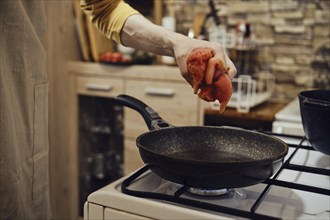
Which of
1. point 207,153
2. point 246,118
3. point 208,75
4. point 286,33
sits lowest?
point 246,118

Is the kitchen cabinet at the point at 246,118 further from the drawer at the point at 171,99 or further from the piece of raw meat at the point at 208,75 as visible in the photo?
the piece of raw meat at the point at 208,75

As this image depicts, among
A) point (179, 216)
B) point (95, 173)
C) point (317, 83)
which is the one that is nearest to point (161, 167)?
point (179, 216)

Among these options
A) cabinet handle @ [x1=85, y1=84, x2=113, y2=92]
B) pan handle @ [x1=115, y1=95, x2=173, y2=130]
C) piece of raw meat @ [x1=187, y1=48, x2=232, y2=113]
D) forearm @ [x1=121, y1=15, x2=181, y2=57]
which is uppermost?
forearm @ [x1=121, y1=15, x2=181, y2=57]

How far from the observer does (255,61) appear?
7.60 ft

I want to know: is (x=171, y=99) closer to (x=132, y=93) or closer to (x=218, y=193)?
(x=132, y=93)

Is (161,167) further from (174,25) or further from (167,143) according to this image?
(174,25)

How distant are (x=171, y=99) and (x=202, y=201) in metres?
1.47

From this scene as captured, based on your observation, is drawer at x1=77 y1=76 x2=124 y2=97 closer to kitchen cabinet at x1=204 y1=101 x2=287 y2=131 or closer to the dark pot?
kitchen cabinet at x1=204 y1=101 x2=287 y2=131

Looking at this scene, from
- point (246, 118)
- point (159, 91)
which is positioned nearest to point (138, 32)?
point (246, 118)

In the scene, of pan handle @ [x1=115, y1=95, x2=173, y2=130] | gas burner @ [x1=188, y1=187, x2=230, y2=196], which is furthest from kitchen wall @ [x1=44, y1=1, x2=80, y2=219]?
gas burner @ [x1=188, y1=187, x2=230, y2=196]

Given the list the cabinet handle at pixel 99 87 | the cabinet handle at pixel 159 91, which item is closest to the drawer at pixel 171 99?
the cabinet handle at pixel 159 91

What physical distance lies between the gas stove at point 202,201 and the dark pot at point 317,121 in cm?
12

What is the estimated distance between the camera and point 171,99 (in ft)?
7.04

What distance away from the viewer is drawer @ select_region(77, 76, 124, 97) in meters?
2.29
